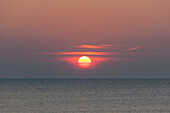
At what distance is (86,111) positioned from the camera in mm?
18969

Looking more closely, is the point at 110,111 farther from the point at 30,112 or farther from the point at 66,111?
the point at 30,112

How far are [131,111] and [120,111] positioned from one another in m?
0.95

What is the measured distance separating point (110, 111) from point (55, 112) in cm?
293

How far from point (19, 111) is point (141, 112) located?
6453 mm

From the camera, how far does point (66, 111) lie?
19062 mm

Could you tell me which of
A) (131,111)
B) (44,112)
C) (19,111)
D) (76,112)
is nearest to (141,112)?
(131,111)

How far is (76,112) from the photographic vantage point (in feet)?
60.3

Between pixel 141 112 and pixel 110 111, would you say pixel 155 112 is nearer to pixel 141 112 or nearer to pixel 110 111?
pixel 141 112

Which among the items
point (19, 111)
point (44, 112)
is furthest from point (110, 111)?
point (19, 111)

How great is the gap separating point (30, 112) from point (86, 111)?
9.76 feet

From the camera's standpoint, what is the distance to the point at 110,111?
1884cm

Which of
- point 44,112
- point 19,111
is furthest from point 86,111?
point 19,111

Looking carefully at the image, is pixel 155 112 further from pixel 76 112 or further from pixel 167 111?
pixel 76 112

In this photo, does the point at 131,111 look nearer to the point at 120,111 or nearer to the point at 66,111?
the point at 120,111
